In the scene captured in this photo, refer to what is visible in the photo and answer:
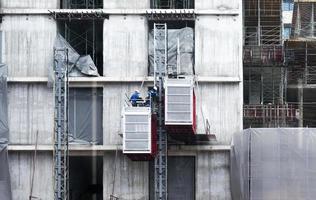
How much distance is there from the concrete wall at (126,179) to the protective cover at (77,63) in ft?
16.1

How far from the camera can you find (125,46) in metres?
40.0

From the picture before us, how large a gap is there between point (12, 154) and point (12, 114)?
218 cm

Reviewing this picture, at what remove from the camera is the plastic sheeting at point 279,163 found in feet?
109

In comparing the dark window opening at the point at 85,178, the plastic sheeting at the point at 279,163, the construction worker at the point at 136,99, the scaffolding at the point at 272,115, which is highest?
the construction worker at the point at 136,99

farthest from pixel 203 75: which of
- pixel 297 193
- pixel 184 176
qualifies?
pixel 297 193

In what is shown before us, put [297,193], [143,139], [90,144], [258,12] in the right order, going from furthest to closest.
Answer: [258,12] → [90,144] → [143,139] → [297,193]

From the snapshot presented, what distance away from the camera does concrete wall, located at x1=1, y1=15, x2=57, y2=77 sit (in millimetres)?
39969

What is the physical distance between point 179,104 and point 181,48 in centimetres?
524

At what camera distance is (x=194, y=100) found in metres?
37.3

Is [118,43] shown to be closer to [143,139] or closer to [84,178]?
[143,139]

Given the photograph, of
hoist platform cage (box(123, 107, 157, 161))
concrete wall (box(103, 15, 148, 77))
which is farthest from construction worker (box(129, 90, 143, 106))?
concrete wall (box(103, 15, 148, 77))

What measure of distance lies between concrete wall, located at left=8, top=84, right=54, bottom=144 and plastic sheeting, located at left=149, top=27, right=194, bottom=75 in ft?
19.8

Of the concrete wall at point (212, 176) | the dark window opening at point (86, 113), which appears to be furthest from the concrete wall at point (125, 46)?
the concrete wall at point (212, 176)

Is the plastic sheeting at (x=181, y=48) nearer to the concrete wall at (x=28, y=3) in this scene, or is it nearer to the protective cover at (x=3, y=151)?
the concrete wall at (x=28, y=3)
